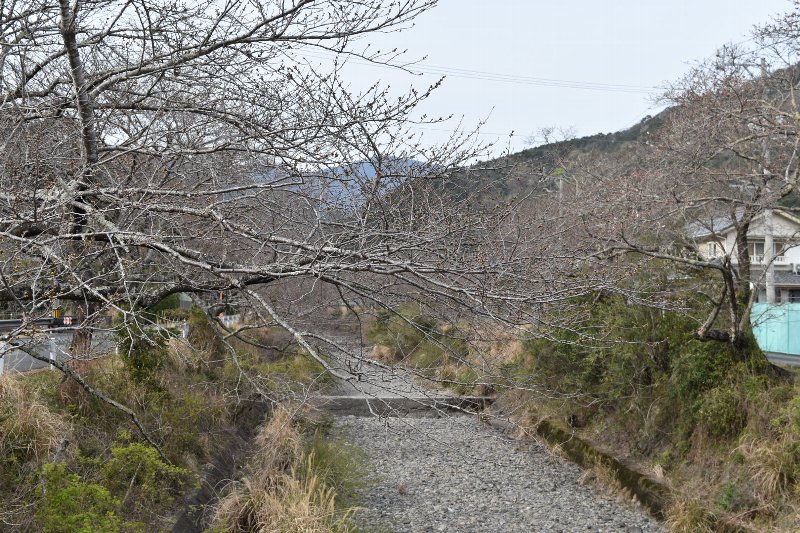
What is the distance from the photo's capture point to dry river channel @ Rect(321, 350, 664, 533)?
27.8ft

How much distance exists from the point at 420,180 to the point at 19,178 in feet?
8.49

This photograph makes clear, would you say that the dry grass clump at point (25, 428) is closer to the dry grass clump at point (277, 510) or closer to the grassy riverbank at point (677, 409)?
the dry grass clump at point (277, 510)

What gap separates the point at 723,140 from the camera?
936 centimetres

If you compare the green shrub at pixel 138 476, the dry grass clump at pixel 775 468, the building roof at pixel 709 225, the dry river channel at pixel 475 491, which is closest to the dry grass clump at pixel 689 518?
the dry river channel at pixel 475 491

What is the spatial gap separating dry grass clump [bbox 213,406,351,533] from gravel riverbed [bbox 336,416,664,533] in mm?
820

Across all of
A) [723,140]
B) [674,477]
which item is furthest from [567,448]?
[723,140]

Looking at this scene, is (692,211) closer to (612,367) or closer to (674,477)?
(612,367)

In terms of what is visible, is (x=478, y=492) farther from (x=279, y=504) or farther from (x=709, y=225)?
(x=709, y=225)

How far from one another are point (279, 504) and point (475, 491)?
3.45m

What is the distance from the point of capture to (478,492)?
9805mm

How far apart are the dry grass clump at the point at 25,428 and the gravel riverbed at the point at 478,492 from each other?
3045mm

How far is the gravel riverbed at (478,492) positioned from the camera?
27.9ft

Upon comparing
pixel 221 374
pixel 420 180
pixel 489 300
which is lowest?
pixel 221 374

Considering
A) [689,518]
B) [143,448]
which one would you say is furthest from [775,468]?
[143,448]
